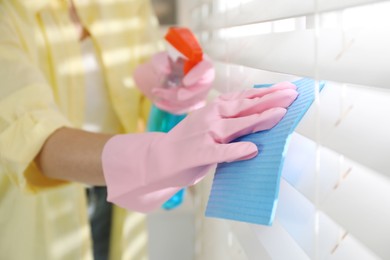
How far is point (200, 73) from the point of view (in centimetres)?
85

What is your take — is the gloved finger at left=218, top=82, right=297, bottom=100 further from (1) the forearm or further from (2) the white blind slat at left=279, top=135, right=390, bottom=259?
Answer: (1) the forearm

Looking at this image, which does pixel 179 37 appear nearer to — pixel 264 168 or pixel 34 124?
pixel 34 124

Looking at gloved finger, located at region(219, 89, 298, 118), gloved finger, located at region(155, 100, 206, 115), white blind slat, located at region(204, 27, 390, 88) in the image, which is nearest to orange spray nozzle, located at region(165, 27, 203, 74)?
gloved finger, located at region(155, 100, 206, 115)

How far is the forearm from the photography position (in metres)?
0.66

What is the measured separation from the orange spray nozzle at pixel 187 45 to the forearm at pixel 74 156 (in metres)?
0.26

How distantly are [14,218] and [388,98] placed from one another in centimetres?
80

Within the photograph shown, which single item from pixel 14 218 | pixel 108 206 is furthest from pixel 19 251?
pixel 108 206

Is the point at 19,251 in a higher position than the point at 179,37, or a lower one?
lower

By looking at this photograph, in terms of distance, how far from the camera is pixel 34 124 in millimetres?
695

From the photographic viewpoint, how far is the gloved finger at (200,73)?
0.85 meters

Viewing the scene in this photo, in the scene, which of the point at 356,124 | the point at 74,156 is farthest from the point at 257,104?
the point at 74,156

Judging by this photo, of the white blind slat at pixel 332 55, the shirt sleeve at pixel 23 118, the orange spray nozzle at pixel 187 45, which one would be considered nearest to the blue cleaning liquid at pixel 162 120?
the orange spray nozzle at pixel 187 45

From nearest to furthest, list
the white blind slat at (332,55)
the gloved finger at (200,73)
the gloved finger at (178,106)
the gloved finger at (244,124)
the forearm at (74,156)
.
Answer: the white blind slat at (332,55) → the gloved finger at (244,124) → the forearm at (74,156) → the gloved finger at (200,73) → the gloved finger at (178,106)

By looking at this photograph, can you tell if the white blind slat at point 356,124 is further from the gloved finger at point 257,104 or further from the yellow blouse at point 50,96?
the yellow blouse at point 50,96
